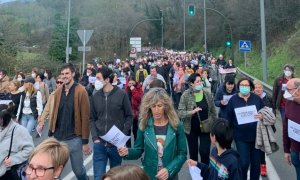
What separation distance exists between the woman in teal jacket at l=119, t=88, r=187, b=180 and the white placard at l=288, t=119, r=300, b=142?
1.70m

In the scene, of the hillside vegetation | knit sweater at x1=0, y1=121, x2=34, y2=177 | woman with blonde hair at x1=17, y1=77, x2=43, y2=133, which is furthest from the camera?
the hillside vegetation

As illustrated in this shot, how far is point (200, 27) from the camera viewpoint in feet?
244

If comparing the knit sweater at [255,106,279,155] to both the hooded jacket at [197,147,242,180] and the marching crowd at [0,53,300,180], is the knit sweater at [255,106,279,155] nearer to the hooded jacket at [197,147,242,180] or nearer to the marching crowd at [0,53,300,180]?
the marching crowd at [0,53,300,180]

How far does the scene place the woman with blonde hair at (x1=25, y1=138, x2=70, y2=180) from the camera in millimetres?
2891

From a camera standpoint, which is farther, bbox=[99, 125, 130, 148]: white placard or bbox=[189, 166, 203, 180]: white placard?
bbox=[99, 125, 130, 148]: white placard

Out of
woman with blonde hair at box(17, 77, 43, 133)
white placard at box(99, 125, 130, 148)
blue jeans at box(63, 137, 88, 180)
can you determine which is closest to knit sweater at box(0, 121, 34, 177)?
white placard at box(99, 125, 130, 148)

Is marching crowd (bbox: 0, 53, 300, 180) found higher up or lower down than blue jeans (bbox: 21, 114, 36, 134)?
higher up

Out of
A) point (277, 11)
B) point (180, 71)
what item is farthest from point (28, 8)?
point (180, 71)

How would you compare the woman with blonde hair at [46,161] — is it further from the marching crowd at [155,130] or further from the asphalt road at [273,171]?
the asphalt road at [273,171]

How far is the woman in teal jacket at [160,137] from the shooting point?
4.48 m

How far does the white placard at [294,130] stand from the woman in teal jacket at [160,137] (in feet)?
5.58

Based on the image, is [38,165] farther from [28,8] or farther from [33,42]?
[28,8]

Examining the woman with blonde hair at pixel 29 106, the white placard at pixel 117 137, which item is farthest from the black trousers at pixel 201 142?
the woman with blonde hair at pixel 29 106

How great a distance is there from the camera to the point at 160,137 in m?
4.54
